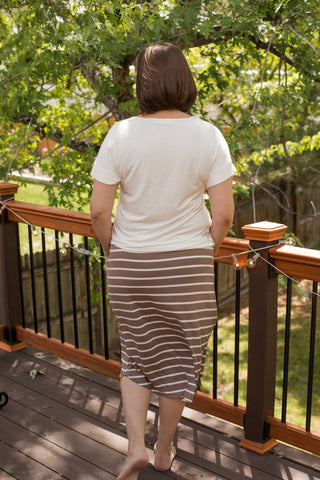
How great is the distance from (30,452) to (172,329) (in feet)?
3.11

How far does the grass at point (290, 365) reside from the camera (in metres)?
6.17

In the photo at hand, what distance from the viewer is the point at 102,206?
2.12 meters

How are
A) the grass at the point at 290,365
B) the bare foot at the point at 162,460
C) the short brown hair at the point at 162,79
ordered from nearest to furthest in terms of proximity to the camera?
the short brown hair at the point at 162,79 < the bare foot at the point at 162,460 < the grass at the point at 290,365

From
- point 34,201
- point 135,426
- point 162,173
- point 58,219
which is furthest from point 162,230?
point 34,201

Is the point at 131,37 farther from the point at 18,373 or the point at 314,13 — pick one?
the point at 18,373

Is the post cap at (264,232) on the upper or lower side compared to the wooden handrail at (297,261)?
upper

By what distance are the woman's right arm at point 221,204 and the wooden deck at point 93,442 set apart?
1.05 m

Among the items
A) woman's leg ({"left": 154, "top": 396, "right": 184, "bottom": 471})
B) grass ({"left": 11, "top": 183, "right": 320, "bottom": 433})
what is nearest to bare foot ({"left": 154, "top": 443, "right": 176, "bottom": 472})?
woman's leg ({"left": 154, "top": 396, "right": 184, "bottom": 471})

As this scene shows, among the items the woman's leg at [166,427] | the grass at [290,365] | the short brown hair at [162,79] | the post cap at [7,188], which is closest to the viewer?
the short brown hair at [162,79]

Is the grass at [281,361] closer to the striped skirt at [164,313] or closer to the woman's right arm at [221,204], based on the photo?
the striped skirt at [164,313]

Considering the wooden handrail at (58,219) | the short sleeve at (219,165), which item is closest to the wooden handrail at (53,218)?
the wooden handrail at (58,219)

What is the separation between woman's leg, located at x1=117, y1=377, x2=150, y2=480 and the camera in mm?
2104

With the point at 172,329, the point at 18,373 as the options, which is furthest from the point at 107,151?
the point at 18,373

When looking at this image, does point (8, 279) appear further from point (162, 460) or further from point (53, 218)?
point (162, 460)
